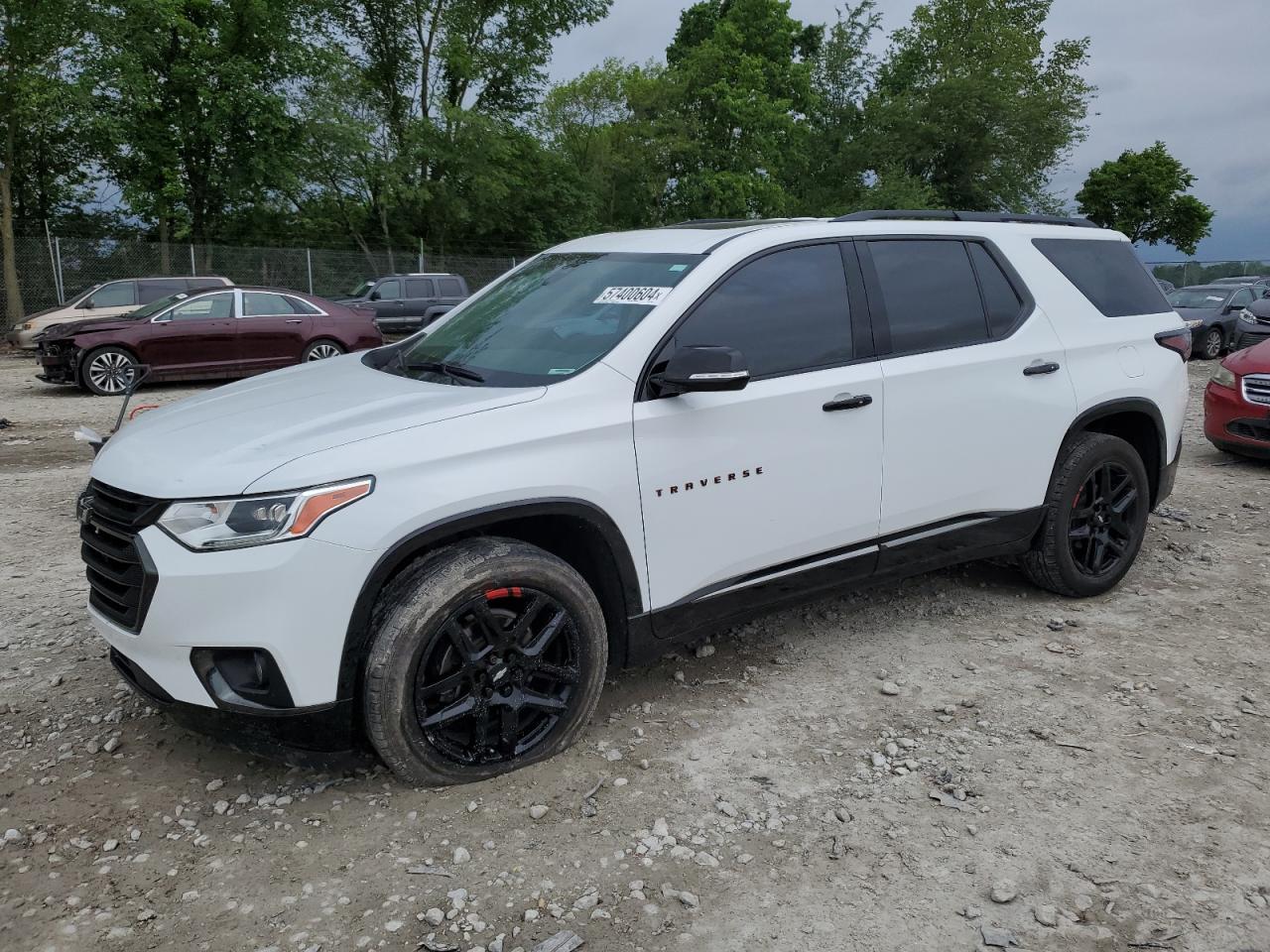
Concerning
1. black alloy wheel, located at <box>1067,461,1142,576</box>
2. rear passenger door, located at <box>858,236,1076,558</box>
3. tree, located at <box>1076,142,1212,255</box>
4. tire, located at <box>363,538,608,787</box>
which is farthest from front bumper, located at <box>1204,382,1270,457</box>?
tree, located at <box>1076,142,1212,255</box>

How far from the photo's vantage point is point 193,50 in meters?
24.4

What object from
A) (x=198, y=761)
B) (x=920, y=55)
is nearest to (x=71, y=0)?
(x=198, y=761)

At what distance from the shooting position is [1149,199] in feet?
174

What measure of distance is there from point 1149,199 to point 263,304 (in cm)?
5233

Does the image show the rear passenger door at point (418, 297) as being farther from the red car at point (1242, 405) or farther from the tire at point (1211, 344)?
the red car at point (1242, 405)

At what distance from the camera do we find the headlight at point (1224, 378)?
823 centimetres

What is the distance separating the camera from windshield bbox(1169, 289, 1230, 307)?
18856mm

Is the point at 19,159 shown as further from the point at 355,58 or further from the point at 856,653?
the point at 856,653

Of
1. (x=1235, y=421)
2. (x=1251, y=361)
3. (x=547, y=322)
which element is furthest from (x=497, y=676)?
(x=1251, y=361)

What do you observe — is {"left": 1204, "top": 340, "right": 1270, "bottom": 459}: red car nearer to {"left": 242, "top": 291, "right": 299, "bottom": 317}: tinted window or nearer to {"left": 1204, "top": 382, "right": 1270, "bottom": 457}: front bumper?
{"left": 1204, "top": 382, "right": 1270, "bottom": 457}: front bumper

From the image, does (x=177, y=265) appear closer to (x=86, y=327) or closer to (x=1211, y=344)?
(x=86, y=327)

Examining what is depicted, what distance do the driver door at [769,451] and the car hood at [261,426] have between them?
1.96 ft

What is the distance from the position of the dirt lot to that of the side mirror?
1.29m

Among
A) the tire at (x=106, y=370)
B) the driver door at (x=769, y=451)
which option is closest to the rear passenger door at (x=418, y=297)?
the tire at (x=106, y=370)
